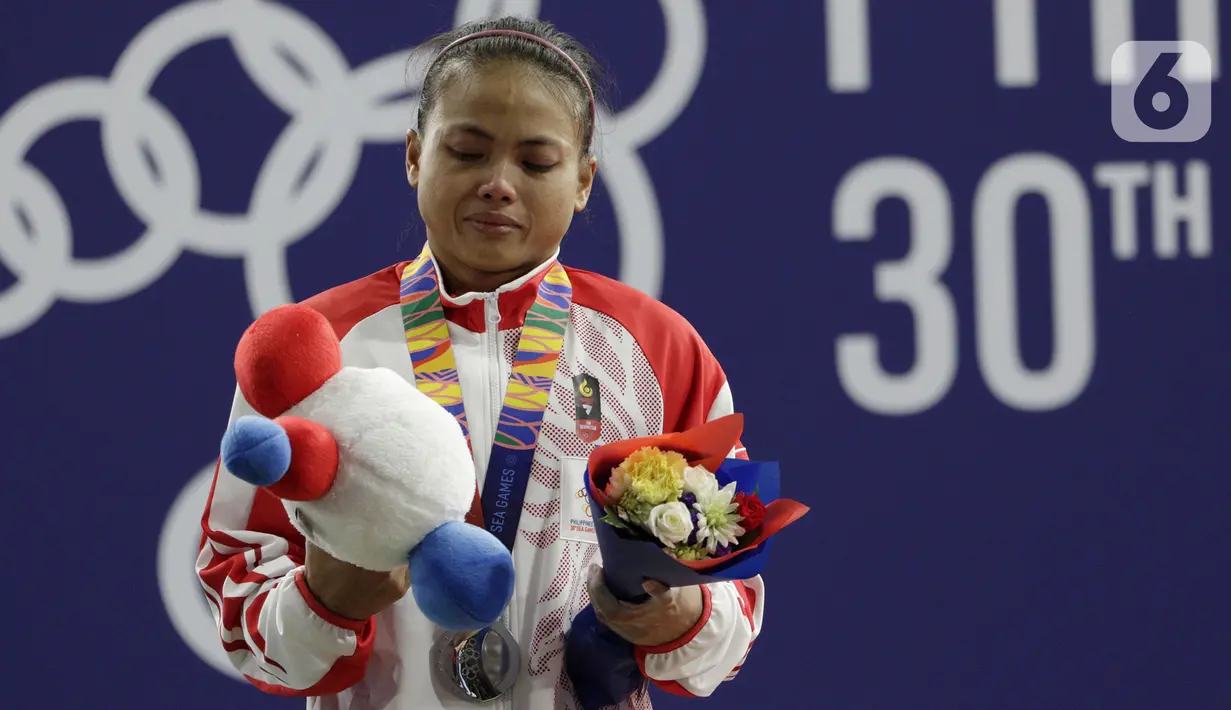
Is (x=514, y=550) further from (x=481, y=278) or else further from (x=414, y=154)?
(x=414, y=154)

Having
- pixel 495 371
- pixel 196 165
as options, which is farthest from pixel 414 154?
pixel 196 165

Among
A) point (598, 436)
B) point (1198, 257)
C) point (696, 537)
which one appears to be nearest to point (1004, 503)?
point (1198, 257)

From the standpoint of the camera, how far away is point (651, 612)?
1233 millimetres

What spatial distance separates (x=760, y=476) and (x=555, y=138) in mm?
462

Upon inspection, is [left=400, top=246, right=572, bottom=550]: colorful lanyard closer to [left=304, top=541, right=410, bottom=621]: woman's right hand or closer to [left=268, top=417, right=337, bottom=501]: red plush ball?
[left=304, top=541, right=410, bottom=621]: woman's right hand

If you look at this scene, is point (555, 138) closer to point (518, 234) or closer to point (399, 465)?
point (518, 234)

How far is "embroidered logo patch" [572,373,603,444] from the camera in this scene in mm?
1460

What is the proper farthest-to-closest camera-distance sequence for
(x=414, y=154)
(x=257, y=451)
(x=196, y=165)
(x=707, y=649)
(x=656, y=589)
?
(x=196, y=165) < (x=414, y=154) < (x=707, y=649) < (x=656, y=589) < (x=257, y=451)

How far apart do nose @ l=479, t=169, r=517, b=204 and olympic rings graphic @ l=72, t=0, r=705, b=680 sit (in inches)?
40.7

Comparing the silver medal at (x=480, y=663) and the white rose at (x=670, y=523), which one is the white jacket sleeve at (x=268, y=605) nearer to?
the silver medal at (x=480, y=663)

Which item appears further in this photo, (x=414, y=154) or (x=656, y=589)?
(x=414, y=154)

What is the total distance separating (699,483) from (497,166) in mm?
462

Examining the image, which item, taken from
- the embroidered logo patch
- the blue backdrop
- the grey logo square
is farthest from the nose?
the grey logo square

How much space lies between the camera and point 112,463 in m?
2.40
